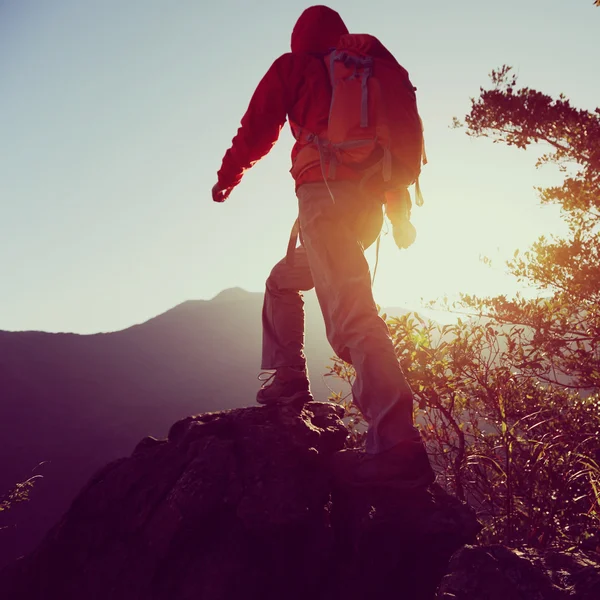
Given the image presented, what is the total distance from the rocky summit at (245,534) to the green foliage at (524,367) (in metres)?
0.58

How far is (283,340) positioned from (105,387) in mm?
59799

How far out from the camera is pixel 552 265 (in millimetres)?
6348

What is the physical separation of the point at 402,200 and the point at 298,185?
0.72 meters

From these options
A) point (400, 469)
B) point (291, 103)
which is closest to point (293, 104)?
point (291, 103)

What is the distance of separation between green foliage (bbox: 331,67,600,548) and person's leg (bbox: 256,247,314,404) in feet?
4.01

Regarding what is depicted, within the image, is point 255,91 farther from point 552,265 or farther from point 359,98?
point 552,265

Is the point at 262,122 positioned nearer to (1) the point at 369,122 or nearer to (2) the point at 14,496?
(1) the point at 369,122

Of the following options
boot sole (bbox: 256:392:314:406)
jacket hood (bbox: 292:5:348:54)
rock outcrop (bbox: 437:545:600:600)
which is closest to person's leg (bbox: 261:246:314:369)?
boot sole (bbox: 256:392:314:406)

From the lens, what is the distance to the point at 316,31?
2.89 meters

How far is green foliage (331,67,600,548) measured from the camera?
2.73m

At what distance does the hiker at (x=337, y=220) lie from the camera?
2.22 m

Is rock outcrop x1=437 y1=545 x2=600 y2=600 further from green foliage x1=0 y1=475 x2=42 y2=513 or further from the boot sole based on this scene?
green foliage x1=0 y1=475 x2=42 y2=513

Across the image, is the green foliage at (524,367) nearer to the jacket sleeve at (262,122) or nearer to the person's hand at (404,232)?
the person's hand at (404,232)

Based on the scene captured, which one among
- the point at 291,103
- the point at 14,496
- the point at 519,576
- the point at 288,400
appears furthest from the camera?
the point at 14,496
